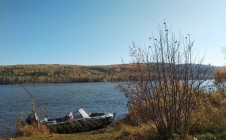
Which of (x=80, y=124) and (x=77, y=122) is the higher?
(x=77, y=122)

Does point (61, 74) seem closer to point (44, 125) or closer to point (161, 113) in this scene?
point (44, 125)

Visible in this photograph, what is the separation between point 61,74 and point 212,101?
11004cm

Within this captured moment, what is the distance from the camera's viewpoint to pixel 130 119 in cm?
2180

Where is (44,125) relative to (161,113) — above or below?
below

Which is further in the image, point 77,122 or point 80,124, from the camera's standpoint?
point 80,124

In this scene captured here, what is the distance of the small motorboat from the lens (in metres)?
21.9

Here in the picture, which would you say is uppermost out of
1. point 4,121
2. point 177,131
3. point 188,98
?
point 188,98

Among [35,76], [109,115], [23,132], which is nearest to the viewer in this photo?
[23,132]

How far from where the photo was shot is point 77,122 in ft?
75.3

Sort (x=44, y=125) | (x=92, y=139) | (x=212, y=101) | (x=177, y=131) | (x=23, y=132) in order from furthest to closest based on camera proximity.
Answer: (x=212, y=101), (x=44, y=125), (x=23, y=132), (x=92, y=139), (x=177, y=131)

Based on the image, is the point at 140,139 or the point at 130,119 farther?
the point at 130,119

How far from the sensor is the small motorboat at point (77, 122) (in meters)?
21.9

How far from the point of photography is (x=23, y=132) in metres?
19.7

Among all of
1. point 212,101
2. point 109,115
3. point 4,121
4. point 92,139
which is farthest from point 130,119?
point 4,121
